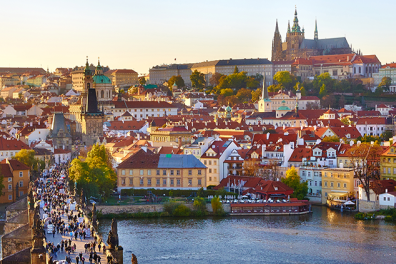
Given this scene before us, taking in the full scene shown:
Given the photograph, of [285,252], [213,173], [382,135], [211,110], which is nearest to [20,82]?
[211,110]

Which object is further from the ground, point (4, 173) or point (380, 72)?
point (380, 72)

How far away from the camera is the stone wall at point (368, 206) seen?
4925 cm

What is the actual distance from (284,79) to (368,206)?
95590 millimetres

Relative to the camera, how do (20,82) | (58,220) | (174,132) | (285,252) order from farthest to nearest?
(20,82) → (174,132) → (285,252) → (58,220)

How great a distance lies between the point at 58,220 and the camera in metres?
35.1

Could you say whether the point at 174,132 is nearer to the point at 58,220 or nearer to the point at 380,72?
the point at 58,220

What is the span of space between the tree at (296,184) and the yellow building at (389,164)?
5583 millimetres

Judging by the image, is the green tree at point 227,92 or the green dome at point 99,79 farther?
the green tree at point 227,92

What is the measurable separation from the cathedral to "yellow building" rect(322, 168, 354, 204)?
403 ft

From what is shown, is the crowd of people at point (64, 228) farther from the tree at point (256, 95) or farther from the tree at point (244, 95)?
the tree at point (244, 95)

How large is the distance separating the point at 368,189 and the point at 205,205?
35.3 ft

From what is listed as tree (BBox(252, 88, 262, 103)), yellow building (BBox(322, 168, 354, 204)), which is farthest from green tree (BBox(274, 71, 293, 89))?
yellow building (BBox(322, 168, 354, 204))

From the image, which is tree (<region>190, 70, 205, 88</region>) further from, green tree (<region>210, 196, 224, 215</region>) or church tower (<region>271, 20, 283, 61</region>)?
green tree (<region>210, 196, 224, 215</region>)

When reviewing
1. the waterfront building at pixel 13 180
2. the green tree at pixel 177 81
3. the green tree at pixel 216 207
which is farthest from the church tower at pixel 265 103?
the green tree at pixel 216 207
